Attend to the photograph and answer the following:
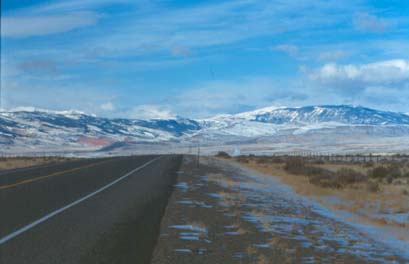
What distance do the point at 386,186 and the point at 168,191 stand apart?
1357cm

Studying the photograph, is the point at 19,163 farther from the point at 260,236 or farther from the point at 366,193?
the point at 260,236

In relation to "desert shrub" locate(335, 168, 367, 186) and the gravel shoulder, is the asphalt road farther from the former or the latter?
"desert shrub" locate(335, 168, 367, 186)

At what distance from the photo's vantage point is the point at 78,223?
47.4 ft

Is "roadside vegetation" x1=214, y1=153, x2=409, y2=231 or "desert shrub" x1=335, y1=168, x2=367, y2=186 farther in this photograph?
"desert shrub" x1=335, y1=168, x2=367, y2=186

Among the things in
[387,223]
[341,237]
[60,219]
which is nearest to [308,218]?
[387,223]

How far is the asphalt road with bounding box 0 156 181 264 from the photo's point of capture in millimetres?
10797

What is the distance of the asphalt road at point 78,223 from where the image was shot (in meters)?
10.8

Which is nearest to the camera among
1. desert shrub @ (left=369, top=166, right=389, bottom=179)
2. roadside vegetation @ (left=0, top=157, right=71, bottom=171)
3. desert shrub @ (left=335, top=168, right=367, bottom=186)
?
desert shrub @ (left=335, top=168, right=367, bottom=186)

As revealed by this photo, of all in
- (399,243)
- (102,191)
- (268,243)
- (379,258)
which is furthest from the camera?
(102,191)

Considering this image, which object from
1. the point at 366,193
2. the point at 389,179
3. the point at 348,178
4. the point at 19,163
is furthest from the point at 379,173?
the point at 19,163

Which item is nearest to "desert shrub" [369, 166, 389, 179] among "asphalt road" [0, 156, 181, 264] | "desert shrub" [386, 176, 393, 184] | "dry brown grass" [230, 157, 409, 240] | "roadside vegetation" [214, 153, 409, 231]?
"roadside vegetation" [214, 153, 409, 231]

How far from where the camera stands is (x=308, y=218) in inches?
715

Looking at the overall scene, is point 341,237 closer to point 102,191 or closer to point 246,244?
point 246,244

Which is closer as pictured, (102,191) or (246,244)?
(246,244)
